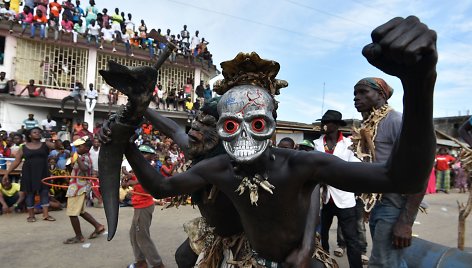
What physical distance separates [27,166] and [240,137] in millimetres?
6482

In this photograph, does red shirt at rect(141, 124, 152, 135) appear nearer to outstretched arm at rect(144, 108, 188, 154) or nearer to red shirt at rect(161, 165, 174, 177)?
red shirt at rect(161, 165, 174, 177)

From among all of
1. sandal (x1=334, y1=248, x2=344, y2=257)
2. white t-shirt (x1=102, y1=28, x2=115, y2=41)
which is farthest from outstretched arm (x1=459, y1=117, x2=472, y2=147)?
white t-shirt (x1=102, y1=28, x2=115, y2=41)

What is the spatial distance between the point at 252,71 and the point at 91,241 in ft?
Answer: 15.4

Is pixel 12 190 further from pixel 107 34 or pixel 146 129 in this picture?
pixel 107 34

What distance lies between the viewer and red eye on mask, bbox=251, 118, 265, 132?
6.09 feet

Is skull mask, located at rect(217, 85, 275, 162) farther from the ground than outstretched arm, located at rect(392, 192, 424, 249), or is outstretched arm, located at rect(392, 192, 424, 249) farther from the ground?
skull mask, located at rect(217, 85, 275, 162)

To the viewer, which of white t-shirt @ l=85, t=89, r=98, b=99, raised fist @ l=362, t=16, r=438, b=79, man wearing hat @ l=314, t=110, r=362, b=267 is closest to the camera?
raised fist @ l=362, t=16, r=438, b=79

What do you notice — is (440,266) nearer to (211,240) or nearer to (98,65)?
(211,240)

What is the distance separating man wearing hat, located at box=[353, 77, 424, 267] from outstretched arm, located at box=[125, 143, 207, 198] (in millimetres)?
1450

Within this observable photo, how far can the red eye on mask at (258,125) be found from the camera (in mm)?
1856

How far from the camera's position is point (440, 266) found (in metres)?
3.07

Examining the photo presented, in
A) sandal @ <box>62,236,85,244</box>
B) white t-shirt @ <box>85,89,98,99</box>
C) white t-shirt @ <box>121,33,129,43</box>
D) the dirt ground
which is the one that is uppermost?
white t-shirt @ <box>121,33,129,43</box>

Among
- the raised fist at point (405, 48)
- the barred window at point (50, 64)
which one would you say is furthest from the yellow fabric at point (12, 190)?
the barred window at point (50, 64)

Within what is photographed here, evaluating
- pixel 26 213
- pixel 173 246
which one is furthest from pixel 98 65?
pixel 173 246
